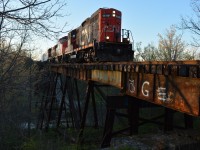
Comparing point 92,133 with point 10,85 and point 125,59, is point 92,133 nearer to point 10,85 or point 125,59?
point 125,59

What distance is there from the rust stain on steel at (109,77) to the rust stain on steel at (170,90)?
91 cm

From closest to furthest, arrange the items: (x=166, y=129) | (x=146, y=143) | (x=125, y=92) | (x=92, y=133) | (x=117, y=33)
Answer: (x=125, y=92) → (x=146, y=143) → (x=166, y=129) → (x=117, y=33) → (x=92, y=133)

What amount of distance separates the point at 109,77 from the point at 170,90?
350cm

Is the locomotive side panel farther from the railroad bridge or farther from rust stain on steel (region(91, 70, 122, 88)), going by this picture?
the railroad bridge

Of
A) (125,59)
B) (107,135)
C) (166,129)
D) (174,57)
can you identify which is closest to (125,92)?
(107,135)

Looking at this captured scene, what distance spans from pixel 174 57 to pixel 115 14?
27.8m

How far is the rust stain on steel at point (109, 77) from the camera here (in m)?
8.43

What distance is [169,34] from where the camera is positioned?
1745 inches

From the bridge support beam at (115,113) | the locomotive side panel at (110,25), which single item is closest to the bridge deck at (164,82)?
the bridge support beam at (115,113)

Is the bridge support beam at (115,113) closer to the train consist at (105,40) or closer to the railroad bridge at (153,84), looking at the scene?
the railroad bridge at (153,84)

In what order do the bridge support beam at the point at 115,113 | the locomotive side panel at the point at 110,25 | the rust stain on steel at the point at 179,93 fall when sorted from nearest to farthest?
the rust stain on steel at the point at 179,93, the bridge support beam at the point at 115,113, the locomotive side panel at the point at 110,25

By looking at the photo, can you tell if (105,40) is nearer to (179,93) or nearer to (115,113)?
(115,113)

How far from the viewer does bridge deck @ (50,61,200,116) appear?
518cm

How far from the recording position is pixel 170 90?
589 cm
